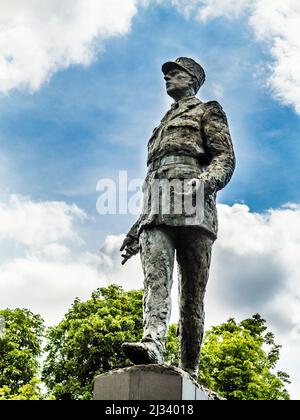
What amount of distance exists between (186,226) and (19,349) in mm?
24132

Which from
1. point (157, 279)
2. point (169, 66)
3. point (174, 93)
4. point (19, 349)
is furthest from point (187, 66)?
point (19, 349)

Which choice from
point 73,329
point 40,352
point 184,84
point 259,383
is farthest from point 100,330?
point 184,84

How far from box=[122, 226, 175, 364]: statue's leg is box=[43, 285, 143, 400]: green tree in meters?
19.9

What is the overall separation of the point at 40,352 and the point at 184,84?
957 inches

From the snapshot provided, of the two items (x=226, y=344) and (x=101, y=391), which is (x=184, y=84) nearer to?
(x=101, y=391)

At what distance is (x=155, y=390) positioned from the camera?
5.65 meters

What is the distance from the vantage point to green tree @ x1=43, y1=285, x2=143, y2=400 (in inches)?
1072

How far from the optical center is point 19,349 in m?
29.6

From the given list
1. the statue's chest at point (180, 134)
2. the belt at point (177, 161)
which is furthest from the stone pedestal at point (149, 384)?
the statue's chest at point (180, 134)

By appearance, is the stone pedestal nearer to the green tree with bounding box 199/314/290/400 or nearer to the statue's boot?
the statue's boot

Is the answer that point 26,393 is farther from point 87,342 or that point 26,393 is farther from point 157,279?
point 157,279

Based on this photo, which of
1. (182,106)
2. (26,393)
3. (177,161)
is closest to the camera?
(177,161)
